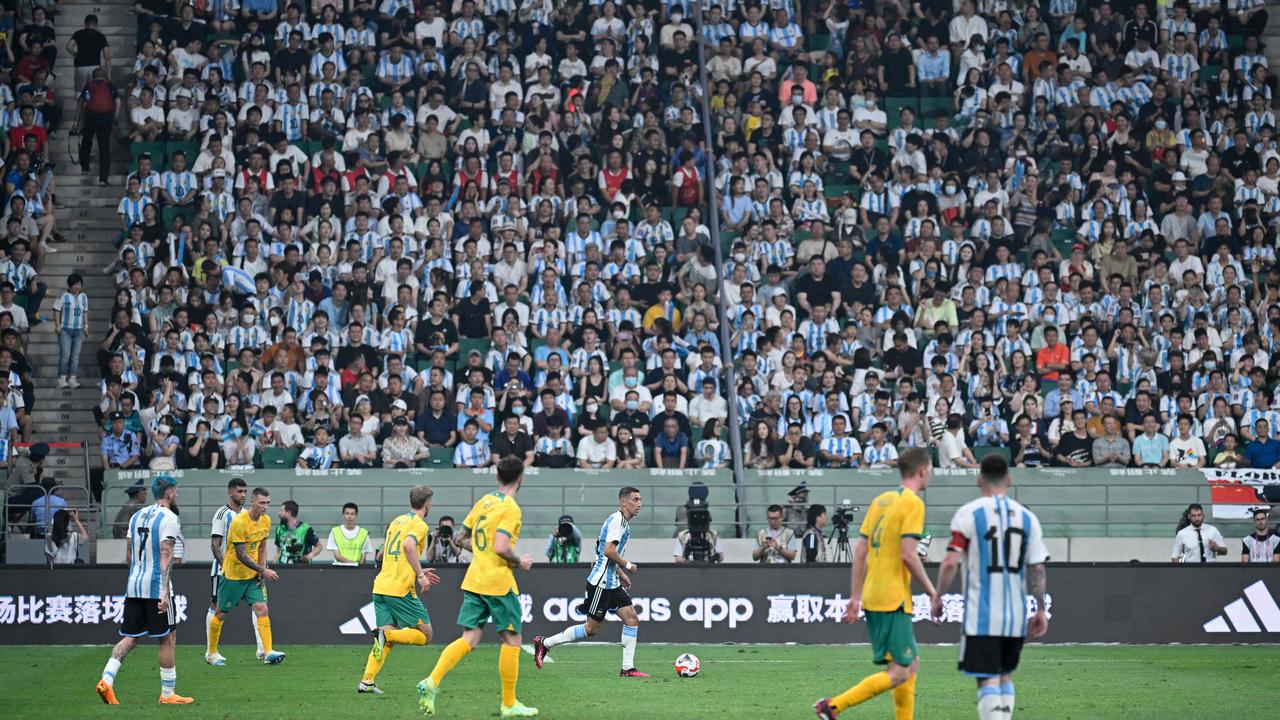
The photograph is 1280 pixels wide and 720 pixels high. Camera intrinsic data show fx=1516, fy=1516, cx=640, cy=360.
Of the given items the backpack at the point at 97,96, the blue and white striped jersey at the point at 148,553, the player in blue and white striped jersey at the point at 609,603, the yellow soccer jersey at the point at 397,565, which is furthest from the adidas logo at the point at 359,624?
the backpack at the point at 97,96

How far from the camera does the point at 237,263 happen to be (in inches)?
1064

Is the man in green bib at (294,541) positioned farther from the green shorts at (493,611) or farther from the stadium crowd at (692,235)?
the green shorts at (493,611)

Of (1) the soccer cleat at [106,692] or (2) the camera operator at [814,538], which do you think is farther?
(2) the camera operator at [814,538]

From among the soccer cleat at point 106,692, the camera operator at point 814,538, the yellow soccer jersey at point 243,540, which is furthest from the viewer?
the camera operator at point 814,538

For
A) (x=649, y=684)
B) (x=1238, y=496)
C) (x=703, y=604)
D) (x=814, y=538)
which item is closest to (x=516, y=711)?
(x=649, y=684)

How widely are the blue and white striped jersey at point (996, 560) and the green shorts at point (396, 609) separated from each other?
Answer: 23.1 feet

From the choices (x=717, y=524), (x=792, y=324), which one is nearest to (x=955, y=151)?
(x=792, y=324)

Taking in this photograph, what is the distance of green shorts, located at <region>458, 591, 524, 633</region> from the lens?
1320 cm

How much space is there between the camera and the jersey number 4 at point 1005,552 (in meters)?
10.6

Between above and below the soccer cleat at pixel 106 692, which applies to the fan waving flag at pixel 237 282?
above

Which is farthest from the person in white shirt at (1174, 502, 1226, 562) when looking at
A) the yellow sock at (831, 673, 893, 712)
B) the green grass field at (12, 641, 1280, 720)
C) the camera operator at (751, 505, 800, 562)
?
the yellow sock at (831, 673, 893, 712)

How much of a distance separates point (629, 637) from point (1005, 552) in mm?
7359

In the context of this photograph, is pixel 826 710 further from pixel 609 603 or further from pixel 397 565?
pixel 609 603

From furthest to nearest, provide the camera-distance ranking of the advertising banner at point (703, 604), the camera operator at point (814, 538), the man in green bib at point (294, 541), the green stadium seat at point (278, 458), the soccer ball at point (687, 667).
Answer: the green stadium seat at point (278, 458)
the camera operator at point (814, 538)
the man in green bib at point (294, 541)
the advertising banner at point (703, 604)
the soccer ball at point (687, 667)
